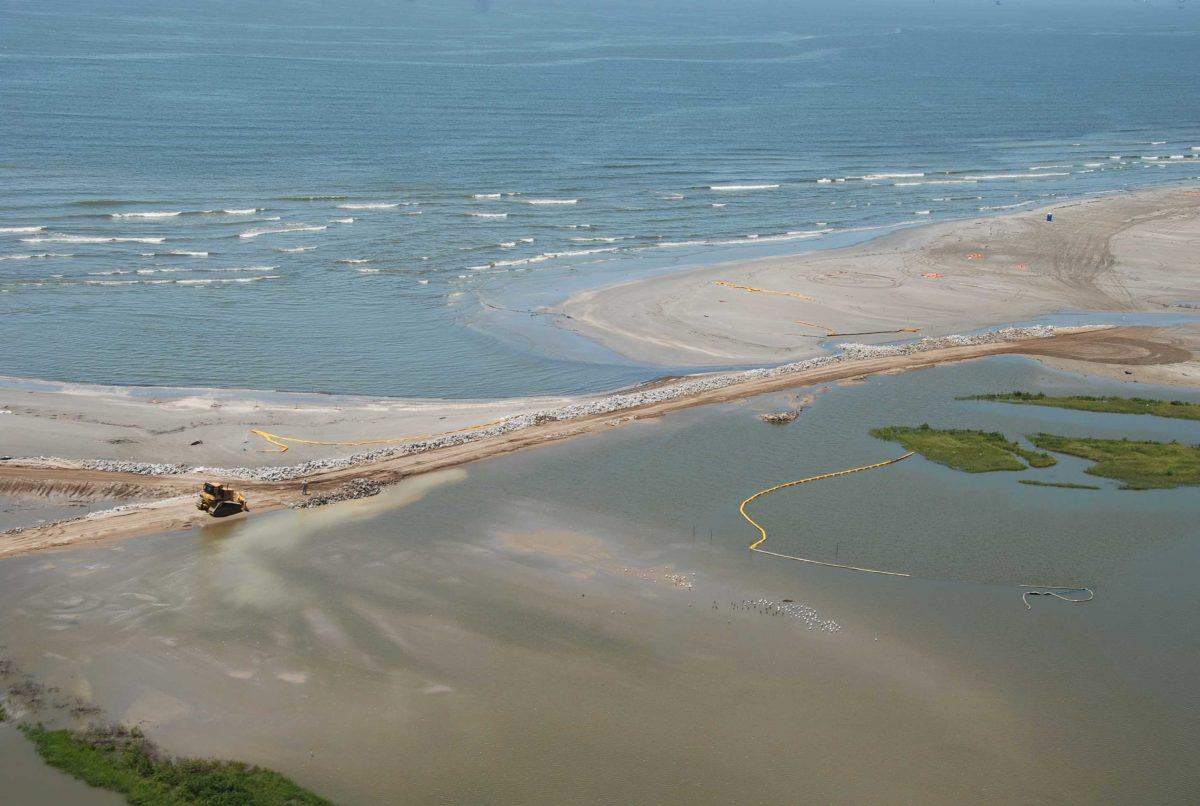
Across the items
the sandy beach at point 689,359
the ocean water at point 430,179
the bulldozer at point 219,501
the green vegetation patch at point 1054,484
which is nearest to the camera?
the bulldozer at point 219,501

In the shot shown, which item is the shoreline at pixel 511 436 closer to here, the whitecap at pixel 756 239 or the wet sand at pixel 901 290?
the wet sand at pixel 901 290

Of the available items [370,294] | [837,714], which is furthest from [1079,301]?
[837,714]

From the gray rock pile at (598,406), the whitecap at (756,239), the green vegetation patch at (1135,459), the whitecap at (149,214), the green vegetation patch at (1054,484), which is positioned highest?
the whitecap at (149,214)

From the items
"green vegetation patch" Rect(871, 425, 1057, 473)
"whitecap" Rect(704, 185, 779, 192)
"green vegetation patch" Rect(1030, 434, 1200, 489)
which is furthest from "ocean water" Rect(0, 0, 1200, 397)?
"green vegetation patch" Rect(1030, 434, 1200, 489)

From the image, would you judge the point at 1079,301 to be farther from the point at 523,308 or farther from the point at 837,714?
the point at 837,714

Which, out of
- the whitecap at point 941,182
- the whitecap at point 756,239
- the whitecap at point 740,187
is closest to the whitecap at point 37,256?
the whitecap at point 756,239

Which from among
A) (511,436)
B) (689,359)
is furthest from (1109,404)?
(511,436)

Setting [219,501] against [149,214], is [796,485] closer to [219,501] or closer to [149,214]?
[219,501]
